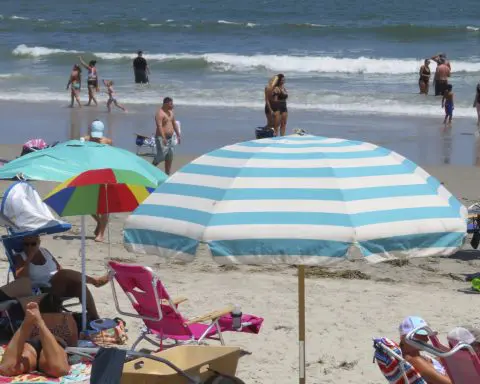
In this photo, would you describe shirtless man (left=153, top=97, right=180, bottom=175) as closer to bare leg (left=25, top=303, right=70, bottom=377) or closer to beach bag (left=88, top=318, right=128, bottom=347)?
beach bag (left=88, top=318, right=128, bottom=347)

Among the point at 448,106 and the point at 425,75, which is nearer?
the point at 448,106

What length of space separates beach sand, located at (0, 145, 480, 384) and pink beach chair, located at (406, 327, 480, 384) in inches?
56.7

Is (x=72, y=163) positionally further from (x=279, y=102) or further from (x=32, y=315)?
(x=279, y=102)

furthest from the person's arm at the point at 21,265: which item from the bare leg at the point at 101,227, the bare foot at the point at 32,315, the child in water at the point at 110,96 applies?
the child in water at the point at 110,96

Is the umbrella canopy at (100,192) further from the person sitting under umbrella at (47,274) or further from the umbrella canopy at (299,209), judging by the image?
the umbrella canopy at (299,209)

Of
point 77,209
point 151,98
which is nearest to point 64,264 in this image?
point 77,209

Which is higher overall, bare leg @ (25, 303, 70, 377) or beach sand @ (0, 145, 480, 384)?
bare leg @ (25, 303, 70, 377)

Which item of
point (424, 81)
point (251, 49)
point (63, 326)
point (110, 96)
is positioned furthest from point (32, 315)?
point (251, 49)

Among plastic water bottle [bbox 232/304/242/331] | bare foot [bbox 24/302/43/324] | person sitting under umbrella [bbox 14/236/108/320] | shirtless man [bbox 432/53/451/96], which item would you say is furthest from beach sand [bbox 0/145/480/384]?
shirtless man [bbox 432/53/451/96]

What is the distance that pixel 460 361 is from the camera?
16.6 ft

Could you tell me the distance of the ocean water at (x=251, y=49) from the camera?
83.5 feet

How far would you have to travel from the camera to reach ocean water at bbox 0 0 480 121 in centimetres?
2545

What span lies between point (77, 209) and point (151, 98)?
18444mm

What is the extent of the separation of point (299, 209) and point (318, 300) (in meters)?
3.59
